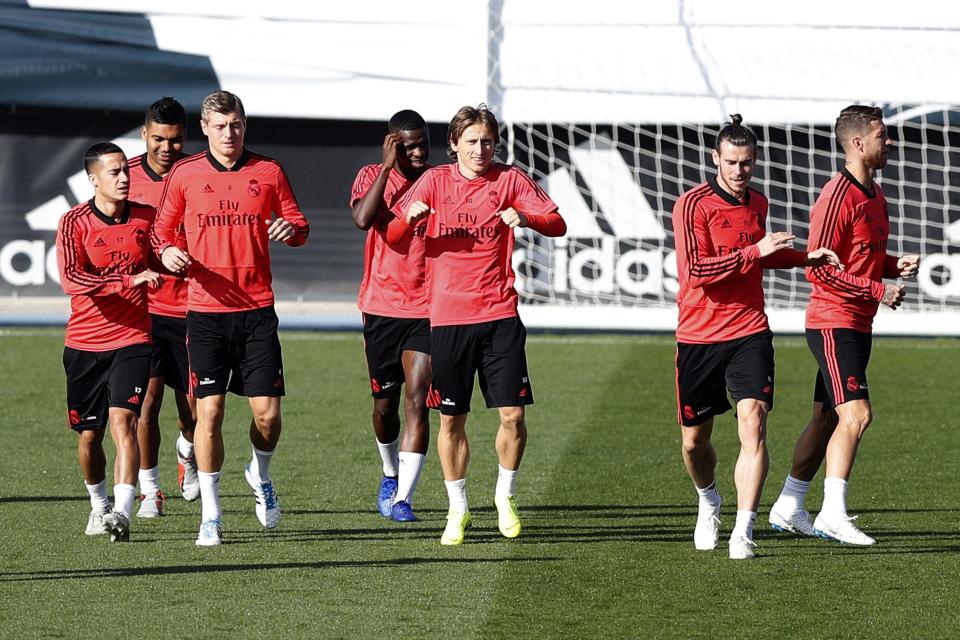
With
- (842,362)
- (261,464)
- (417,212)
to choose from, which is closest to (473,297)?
(417,212)

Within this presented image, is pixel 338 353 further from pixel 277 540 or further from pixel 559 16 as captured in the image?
pixel 277 540

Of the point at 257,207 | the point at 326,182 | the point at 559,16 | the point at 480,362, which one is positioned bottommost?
the point at 480,362

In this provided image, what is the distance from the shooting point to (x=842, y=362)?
22.9 feet

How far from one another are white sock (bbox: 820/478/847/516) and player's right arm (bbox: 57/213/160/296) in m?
3.03

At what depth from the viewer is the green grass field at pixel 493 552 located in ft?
18.3

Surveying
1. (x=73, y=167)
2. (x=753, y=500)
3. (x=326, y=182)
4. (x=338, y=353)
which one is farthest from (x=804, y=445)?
(x=73, y=167)

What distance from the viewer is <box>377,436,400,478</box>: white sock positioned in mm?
7859

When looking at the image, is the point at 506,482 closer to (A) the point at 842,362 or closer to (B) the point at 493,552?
(B) the point at 493,552

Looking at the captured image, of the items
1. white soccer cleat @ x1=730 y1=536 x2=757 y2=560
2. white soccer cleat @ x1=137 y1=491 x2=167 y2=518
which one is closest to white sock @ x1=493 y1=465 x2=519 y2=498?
white soccer cleat @ x1=730 y1=536 x2=757 y2=560

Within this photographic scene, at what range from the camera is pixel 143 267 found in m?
7.23

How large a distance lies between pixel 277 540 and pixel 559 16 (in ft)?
29.3

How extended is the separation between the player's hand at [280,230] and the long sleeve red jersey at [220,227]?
82 mm

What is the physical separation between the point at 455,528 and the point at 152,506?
1.61 meters

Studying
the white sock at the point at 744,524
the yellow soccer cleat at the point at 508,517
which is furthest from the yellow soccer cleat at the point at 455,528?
the white sock at the point at 744,524
